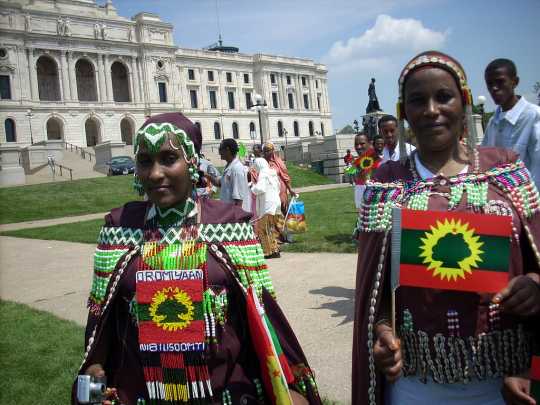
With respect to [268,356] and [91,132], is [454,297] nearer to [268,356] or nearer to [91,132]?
[268,356]

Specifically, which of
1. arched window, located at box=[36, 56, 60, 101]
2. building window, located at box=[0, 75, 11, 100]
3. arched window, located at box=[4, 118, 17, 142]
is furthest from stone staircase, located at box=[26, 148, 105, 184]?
arched window, located at box=[36, 56, 60, 101]

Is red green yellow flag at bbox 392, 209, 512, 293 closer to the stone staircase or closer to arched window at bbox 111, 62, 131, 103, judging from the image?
the stone staircase

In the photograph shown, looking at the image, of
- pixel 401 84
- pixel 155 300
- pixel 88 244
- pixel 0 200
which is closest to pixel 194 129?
pixel 155 300

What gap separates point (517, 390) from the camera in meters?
1.68

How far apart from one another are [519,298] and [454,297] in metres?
0.22

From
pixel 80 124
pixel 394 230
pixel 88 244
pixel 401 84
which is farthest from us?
pixel 80 124

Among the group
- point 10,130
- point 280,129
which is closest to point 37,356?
point 10,130

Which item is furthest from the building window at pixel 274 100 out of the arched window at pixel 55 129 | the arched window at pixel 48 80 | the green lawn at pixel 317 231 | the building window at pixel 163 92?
the green lawn at pixel 317 231

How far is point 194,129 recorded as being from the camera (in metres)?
2.21

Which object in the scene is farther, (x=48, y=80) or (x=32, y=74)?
(x=48, y=80)

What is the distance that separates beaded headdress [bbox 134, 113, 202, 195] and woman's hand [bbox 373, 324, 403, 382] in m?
1.06

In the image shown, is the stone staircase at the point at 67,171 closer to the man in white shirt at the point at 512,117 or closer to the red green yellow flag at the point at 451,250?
the man in white shirt at the point at 512,117

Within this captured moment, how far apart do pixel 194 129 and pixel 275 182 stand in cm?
700

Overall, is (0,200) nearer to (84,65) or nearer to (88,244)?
(88,244)
